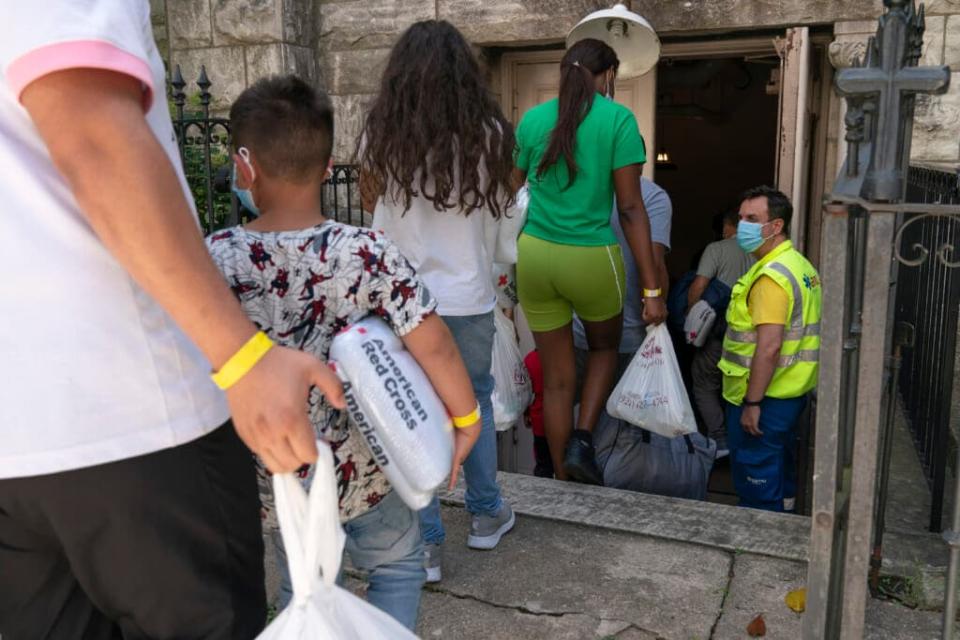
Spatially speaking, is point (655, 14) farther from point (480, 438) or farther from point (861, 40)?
point (480, 438)

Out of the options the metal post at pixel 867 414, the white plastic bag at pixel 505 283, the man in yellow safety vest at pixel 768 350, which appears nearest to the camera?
the metal post at pixel 867 414

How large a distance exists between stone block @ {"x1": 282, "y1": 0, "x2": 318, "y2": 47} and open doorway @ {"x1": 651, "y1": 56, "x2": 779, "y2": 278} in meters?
4.98

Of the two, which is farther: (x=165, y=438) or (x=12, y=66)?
(x=165, y=438)

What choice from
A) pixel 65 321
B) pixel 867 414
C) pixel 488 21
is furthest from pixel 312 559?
pixel 488 21

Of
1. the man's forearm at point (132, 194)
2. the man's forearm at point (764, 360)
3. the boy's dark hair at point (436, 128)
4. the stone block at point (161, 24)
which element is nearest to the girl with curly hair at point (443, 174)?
the boy's dark hair at point (436, 128)

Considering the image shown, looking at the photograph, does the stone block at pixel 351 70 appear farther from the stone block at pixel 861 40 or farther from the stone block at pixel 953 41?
the stone block at pixel 953 41

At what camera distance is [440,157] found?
2719mm

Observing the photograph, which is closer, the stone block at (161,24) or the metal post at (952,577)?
the metal post at (952,577)

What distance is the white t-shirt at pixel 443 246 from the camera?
9.39 ft

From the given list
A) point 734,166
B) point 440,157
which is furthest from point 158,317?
point 734,166

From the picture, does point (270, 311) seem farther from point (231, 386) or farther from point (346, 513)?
point (231, 386)

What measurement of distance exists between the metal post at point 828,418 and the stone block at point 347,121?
4792mm

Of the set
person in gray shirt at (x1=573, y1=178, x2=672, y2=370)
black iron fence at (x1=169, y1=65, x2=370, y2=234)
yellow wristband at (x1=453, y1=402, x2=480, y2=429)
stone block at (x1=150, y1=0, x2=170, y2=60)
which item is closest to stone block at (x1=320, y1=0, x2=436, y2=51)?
black iron fence at (x1=169, y1=65, x2=370, y2=234)

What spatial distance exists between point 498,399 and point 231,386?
299cm
